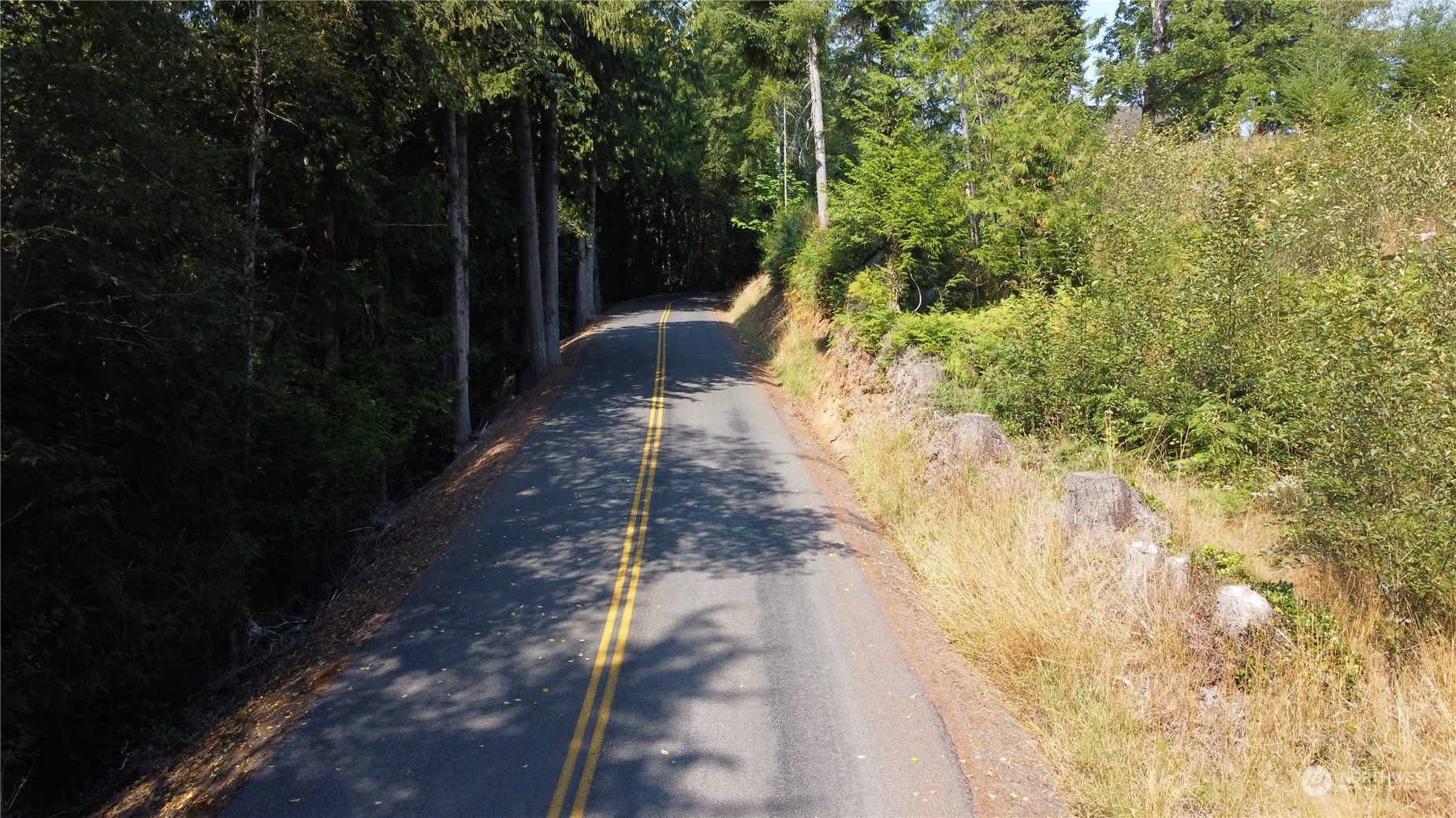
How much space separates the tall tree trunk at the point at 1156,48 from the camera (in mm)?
29078

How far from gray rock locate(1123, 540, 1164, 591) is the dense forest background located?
1.64 metres

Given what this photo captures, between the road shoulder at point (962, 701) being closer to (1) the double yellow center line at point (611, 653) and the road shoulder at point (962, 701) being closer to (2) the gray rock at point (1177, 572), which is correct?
(2) the gray rock at point (1177, 572)

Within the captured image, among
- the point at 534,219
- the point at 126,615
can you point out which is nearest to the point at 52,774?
the point at 126,615

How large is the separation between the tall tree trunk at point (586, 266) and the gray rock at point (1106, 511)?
24.4m

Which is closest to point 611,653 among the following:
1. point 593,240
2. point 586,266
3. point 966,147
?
point 966,147

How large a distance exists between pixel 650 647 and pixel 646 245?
54.9 meters

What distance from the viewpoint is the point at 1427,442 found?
24.3ft

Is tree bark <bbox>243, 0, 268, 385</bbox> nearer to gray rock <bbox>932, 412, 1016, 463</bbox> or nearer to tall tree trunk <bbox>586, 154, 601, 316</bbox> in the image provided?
gray rock <bbox>932, 412, 1016, 463</bbox>

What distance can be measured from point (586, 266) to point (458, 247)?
21.4 metres

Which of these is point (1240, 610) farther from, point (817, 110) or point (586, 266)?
point (586, 266)

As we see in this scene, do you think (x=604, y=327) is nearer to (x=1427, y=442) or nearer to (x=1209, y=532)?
(x=1209, y=532)

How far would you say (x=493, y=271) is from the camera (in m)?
24.3
